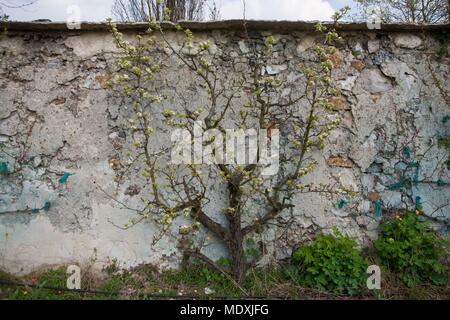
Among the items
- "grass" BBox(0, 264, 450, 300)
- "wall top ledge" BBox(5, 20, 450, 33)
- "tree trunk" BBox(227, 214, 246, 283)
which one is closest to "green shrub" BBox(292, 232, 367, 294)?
"grass" BBox(0, 264, 450, 300)

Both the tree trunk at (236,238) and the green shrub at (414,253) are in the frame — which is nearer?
the green shrub at (414,253)

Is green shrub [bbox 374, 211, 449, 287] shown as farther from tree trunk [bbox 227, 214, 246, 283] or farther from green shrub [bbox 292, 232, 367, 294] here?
tree trunk [bbox 227, 214, 246, 283]

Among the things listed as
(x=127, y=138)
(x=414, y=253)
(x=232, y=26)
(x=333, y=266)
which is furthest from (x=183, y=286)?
(x=232, y=26)

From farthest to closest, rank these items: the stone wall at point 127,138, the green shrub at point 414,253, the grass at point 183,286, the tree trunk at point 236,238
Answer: the stone wall at point 127,138
the tree trunk at point 236,238
the green shrub at point 414,253
the grass at point 183,286

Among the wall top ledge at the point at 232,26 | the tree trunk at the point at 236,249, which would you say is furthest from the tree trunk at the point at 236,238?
the wall top ledge at the point at 232,26

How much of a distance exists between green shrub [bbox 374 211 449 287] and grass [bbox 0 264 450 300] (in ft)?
0.25

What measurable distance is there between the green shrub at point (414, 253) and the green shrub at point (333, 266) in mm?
262

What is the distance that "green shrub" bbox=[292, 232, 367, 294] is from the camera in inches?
103

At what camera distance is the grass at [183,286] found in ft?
8.43

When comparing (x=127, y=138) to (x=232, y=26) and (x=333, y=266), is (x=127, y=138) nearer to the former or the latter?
(x=232, y=26)

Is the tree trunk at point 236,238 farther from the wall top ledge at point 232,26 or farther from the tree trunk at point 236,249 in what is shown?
the wall top ledge at point 232,26

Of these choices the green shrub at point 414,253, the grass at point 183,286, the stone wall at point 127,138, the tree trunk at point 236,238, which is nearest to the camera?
the grass at point 183,286

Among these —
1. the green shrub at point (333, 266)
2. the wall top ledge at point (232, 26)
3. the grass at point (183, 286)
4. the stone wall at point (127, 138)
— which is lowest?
the grass at point (183, 286)
